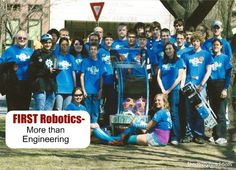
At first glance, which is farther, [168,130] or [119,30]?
[119,30]

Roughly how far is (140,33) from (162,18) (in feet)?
90.1

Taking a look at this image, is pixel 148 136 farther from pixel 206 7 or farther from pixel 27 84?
pixel 206 7

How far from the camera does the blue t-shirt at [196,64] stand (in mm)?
11586

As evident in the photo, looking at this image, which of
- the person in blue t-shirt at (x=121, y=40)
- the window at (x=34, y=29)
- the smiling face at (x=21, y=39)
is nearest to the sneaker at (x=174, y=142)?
the person in blue t-shirt at (x=121, y=40)

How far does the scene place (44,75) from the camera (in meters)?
11.5

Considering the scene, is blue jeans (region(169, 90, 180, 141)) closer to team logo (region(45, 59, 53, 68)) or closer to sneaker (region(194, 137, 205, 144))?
sneaker (region(194, 137, 205, 144))

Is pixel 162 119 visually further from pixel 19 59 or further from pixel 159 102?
pixel 19 59

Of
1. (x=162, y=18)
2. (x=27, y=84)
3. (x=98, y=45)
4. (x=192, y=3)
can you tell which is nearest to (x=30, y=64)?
(x=27, y=84)

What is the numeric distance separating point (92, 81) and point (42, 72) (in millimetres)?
Result: 902

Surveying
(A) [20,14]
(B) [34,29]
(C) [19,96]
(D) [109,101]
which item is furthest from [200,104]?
(B) [34,29]

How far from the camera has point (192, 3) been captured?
1383 centimetres

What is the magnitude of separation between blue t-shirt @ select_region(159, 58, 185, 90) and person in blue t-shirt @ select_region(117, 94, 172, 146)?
1.30 feet

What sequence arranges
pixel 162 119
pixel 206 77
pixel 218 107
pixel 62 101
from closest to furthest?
pixel 162 119
pixel 206 77
pixel 62 101
pixel 218 107

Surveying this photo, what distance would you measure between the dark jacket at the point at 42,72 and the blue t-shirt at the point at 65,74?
14 cm
